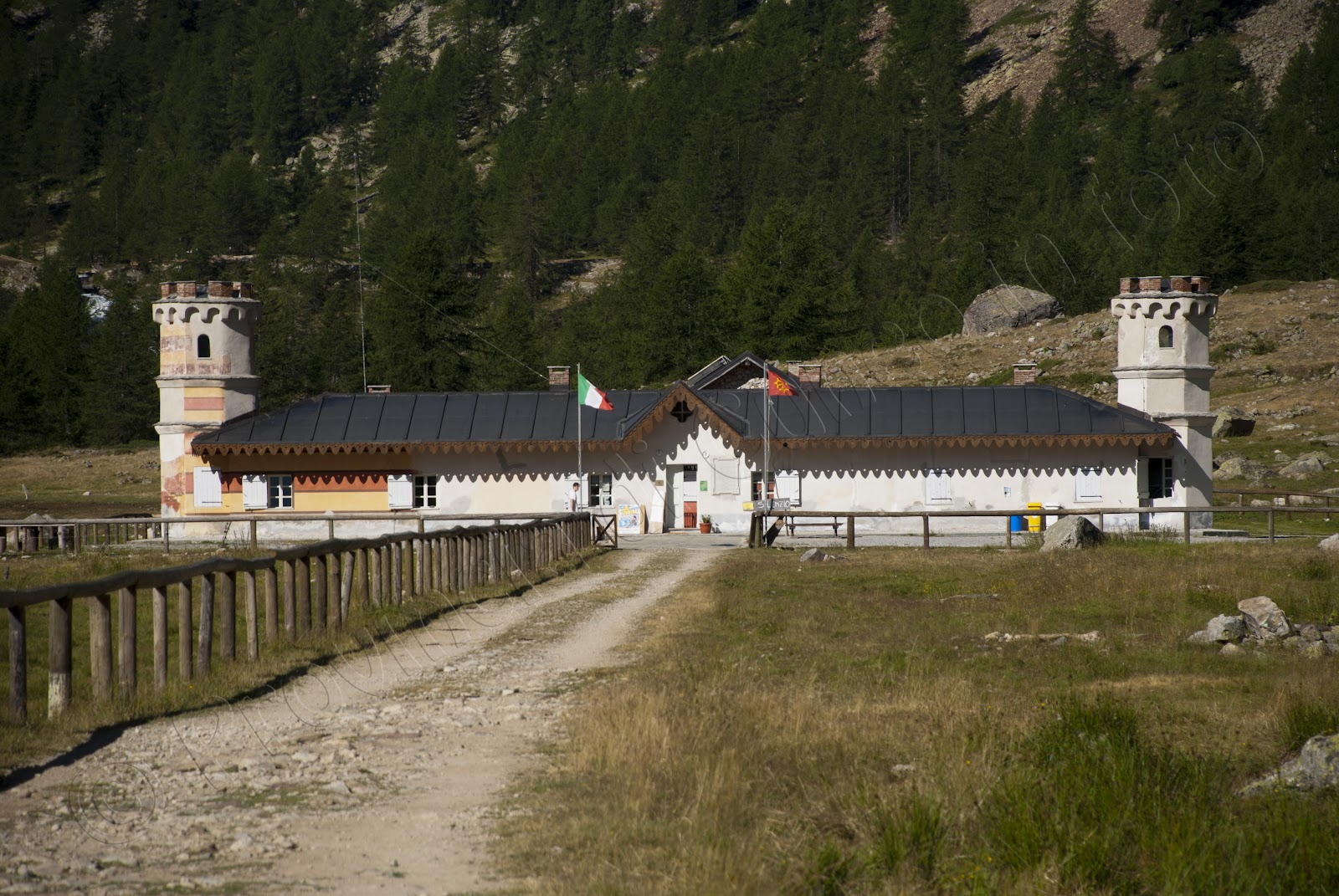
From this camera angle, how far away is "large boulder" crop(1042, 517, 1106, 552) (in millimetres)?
28156

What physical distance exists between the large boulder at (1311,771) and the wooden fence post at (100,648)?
8.11 meters

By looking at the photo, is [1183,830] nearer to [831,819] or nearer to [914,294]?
[831,819]

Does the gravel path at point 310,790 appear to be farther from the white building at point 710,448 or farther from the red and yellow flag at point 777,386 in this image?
the white building at point 710,448

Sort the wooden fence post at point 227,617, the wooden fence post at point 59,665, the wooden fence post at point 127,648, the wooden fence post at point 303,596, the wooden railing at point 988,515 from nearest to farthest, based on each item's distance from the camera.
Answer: the wooden fence post at point 59,665, the wooden fence post at point 127,648, the wooden fence post at point 227,617, the wooden fence post at point 303,596, the wooden railing at point 988,515

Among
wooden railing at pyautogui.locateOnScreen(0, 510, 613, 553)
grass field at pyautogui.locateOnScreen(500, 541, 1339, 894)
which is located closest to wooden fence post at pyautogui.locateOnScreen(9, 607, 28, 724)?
grass field at pyautogui.locateOnScreen(500, 541, 1339, 894)

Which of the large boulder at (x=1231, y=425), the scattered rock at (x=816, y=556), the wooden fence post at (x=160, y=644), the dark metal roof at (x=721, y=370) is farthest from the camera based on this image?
the large boulder at (x=1231, y=425)

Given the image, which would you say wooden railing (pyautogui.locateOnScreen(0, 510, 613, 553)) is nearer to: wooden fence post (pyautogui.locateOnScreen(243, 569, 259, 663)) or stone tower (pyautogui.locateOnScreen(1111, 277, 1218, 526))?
stone tower (pyautogui.locateOnScreen(1111, 277, 1218, 526))

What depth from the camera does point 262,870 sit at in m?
6.82

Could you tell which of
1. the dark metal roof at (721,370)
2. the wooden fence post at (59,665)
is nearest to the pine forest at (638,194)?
the dark metal roof at (721,370)

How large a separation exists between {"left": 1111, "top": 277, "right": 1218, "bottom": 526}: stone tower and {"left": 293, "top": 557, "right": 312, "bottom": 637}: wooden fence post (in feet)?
93.6

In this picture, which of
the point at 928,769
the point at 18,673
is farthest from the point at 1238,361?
the point at 18,673

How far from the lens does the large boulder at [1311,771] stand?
8.59 m

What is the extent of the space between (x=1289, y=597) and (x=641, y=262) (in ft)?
243

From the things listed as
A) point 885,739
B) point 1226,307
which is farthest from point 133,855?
point 1226,307
